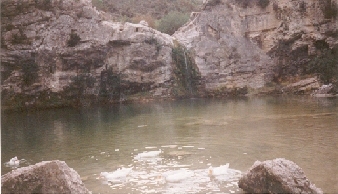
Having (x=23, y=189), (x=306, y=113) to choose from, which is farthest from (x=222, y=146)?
(x=306, y=113)

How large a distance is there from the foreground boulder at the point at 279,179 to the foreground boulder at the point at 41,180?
380cm

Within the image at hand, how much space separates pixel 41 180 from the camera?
7.89 meters

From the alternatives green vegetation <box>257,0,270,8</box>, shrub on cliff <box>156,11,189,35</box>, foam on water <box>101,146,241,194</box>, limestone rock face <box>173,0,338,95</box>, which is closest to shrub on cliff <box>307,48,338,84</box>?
limestone rock face <box>173,0,338,95</box>

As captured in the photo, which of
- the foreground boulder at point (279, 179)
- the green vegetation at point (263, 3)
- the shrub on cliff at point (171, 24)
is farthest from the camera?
the shrub on cliff at point (171, 24)

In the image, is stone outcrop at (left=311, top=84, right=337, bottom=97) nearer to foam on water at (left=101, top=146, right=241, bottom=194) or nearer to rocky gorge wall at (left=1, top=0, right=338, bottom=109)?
rocky gorge wall at (left=1, top=0, right=338, bottom=109)

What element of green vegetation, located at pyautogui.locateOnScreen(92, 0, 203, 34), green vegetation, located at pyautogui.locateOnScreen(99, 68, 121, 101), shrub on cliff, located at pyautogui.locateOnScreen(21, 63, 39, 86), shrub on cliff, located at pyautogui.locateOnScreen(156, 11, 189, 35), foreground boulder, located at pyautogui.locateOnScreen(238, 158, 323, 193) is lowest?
foreground boulder, located at pyautogui.locateOnScreen(238, 158, 323, 193)

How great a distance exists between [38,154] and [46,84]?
28.1m

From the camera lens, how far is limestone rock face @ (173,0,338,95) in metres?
44.0

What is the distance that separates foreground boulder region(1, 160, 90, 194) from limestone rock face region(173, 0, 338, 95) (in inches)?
1509

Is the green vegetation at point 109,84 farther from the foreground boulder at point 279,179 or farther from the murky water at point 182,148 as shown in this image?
the foreground boulder at point 279,179

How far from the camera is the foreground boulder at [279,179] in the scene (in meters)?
7.53

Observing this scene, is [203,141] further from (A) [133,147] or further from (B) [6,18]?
(B) [6,18]

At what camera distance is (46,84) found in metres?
41.1

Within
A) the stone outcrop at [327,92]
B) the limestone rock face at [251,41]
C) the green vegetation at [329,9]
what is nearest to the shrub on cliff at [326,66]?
the limestone rock face at [251,41]
